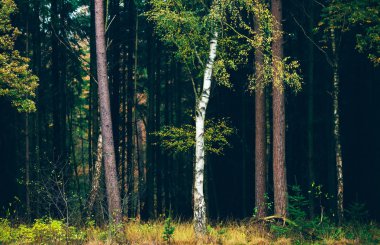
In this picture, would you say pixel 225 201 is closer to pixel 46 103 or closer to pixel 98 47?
pixel 46 103

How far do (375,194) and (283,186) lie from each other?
1048cm

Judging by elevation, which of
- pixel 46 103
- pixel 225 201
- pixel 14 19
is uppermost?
pixel 14 19

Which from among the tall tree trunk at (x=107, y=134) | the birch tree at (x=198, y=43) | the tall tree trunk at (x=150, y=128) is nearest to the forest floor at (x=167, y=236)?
the tall tree trunk at (x=107, y=134)

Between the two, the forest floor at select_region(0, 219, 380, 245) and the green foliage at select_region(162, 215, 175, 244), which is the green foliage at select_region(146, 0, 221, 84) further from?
the forest floor at select_region(0, 219, 380, 245)

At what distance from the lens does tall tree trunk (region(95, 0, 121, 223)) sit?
1201 centimetres

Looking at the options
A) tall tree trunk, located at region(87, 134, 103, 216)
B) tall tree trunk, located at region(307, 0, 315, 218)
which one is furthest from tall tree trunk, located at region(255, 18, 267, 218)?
tall tree trunk, located at region(87, 134, 103, 216)

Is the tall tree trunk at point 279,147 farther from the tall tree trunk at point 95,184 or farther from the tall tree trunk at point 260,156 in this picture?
the tall tree trunk at point 95,184

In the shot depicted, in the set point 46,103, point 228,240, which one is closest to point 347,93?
point 228,240

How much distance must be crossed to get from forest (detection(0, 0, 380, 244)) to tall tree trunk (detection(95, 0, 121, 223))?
1.1 inches

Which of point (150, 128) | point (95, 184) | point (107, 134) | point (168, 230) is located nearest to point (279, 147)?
point (168, 230)

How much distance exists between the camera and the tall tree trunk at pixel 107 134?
12.0 m

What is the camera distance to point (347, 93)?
23.0 meters

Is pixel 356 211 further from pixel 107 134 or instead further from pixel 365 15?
pixel 107 134

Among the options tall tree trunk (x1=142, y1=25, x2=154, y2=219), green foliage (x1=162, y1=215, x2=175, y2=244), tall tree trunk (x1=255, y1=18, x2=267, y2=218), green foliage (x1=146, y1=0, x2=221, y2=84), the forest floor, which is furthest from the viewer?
tall tree trunk (x1=142, y1=25, x2=154, y2=219)
